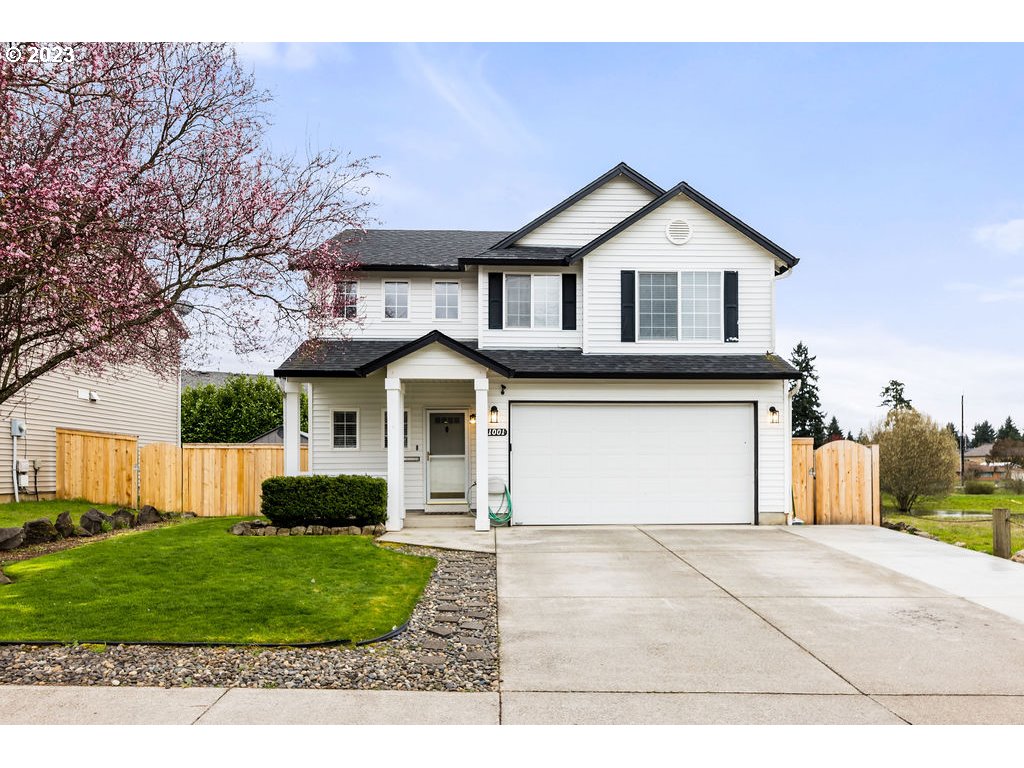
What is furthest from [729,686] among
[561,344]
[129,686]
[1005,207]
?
[1005,207]

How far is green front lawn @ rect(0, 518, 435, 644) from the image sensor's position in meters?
6.59

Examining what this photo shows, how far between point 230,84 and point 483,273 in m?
6.67

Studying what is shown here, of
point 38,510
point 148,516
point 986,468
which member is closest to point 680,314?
point 148,516

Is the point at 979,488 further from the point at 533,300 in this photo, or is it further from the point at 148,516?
the point at 148,516

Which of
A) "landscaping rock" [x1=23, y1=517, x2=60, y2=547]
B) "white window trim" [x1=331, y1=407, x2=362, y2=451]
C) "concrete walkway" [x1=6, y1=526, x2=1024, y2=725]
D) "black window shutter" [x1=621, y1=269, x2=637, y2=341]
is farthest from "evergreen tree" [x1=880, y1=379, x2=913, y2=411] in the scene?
"landscaping rock" [x1=23, y1=517, x2=60, y2=547]

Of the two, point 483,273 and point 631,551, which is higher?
point 483,273

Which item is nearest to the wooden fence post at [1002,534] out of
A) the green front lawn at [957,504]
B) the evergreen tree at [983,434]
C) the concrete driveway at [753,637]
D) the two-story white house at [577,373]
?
the concrete driveway at [753,637]

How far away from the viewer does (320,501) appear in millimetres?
13008

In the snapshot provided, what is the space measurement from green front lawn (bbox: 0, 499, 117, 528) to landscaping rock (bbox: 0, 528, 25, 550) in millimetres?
3053

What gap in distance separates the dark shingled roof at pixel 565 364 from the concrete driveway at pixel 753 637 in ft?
12.7

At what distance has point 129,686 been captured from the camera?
16.9 ft

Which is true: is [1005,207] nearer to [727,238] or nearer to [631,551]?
[727,238]

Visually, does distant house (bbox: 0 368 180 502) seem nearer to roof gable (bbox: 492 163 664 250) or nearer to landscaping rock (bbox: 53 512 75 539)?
landscaping rock (bbox: 53 512 75 539)
